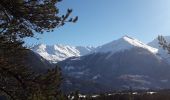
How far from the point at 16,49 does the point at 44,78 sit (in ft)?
6.64

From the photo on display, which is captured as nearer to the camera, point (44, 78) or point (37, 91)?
point (37, 91)

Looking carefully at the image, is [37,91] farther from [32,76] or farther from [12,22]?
[12,22]

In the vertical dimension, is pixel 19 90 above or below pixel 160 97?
below

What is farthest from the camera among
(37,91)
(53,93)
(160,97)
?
(160,97)

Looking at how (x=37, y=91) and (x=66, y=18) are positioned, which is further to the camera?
(x=66, y=18)

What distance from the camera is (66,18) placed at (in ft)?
65.0

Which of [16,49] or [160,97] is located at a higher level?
[160,97]

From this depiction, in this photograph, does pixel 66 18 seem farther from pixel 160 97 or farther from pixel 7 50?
pixel 160 97

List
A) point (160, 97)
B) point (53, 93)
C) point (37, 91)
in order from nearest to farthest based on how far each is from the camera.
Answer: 1. point (37, 91)
2. point (53, 93)
3. point (160, 97)

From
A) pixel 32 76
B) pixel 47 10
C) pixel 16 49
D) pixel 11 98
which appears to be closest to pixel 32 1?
pixel 47 10

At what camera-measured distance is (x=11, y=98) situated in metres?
19.9

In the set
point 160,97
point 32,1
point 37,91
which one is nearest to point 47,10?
point 32,1

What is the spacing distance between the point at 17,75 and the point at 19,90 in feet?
2.60

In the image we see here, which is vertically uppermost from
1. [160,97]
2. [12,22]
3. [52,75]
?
[160,97]
